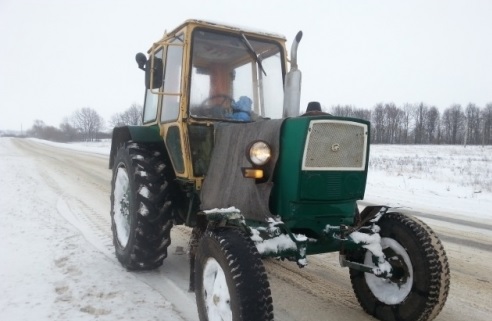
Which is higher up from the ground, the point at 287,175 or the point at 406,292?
the point at 287,175

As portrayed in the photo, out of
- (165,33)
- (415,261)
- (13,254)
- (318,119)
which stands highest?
(165,33)

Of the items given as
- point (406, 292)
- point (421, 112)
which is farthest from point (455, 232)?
point (421, 112)

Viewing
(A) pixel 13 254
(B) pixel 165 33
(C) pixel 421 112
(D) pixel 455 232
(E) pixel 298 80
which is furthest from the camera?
(C) pixel 421 112

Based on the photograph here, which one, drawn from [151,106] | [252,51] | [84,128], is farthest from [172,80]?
[84,128]

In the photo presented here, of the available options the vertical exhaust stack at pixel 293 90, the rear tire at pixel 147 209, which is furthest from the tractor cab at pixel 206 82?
the vertical exhaust stack at pixel 293 90

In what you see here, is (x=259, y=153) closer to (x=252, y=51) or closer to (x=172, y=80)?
(x=252, y=51)

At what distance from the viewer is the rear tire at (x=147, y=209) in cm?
380

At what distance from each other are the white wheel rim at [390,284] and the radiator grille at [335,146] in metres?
0.61

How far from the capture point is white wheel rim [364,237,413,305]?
2795mm

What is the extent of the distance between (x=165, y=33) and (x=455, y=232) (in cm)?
494

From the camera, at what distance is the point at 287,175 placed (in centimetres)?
278

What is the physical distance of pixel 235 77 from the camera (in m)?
3.92

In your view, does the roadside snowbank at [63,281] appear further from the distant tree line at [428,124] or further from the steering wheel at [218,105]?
the distant tree line at [428,124]

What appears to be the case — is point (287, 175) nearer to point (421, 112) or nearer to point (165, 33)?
point (165, 33)
